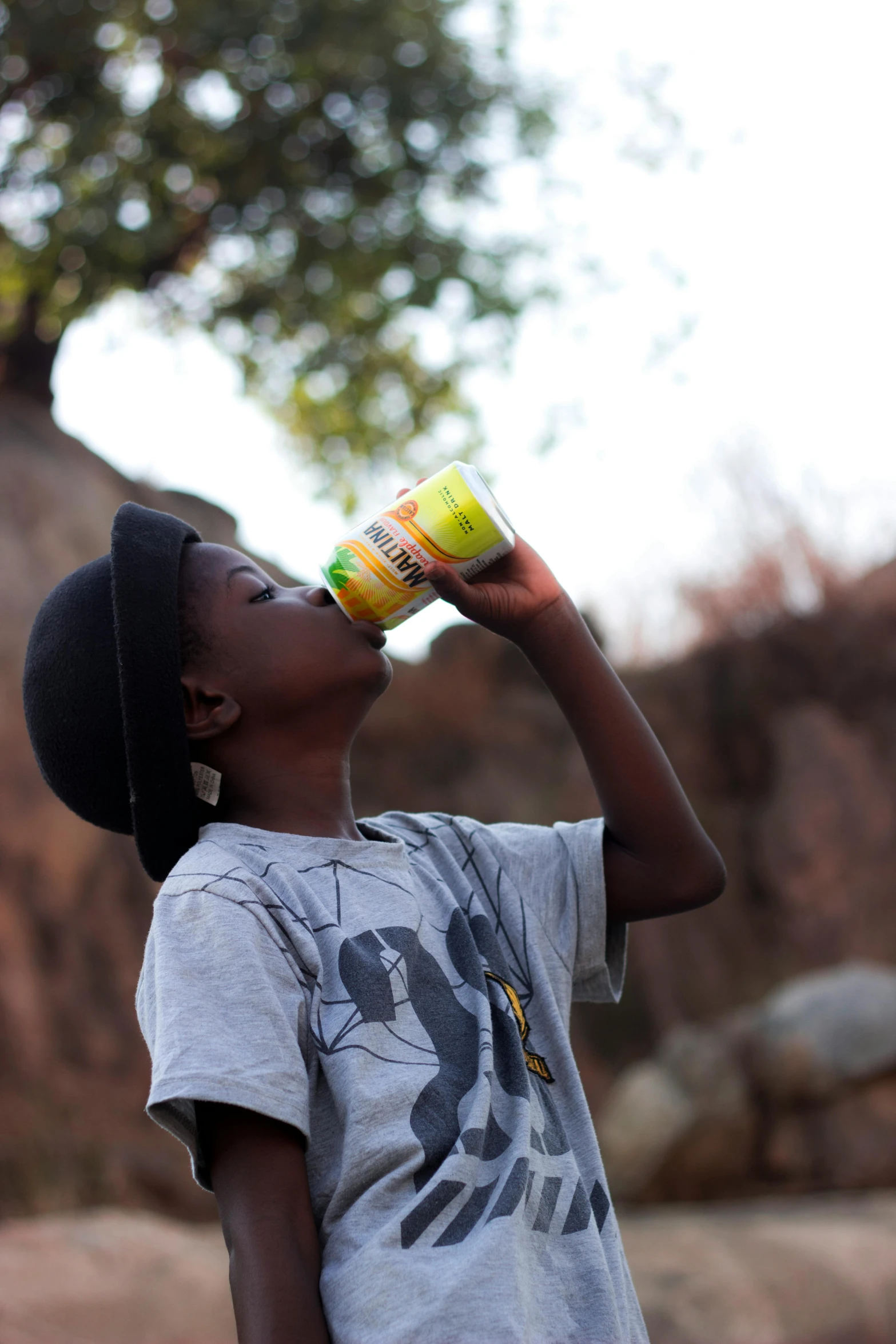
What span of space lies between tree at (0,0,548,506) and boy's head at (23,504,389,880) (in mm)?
4431

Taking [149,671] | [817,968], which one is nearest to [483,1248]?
[149,671]

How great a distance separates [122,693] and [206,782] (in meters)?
0.17

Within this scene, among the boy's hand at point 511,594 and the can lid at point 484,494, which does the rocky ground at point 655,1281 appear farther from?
the can lid at point 484,494

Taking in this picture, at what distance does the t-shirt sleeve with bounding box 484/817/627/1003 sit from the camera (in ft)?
4.57

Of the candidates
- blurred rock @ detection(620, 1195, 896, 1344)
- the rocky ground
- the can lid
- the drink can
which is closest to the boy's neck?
the drink can

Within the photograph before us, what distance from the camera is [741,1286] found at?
12.8ft

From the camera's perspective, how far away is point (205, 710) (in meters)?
1.35

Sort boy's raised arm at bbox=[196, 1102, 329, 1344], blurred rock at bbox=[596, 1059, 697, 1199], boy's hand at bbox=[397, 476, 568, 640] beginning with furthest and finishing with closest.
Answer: blurred rock at bbox=[596, 1059, 697, 1199], boy's hand at bbox=[397, 476, 568, 640], boy's raised arm at bbox=[196, 1102, 329, 1344]

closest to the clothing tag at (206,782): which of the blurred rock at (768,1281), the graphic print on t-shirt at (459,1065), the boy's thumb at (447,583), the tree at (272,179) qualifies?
the graphic print on t-shirt at (459,1065)

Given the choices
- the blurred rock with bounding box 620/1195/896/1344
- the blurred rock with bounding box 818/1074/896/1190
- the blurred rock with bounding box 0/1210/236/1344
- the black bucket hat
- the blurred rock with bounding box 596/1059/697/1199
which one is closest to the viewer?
the black bucket hat

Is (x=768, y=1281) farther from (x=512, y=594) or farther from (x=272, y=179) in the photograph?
(x=272, y=179)

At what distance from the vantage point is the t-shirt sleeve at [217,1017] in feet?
3.26

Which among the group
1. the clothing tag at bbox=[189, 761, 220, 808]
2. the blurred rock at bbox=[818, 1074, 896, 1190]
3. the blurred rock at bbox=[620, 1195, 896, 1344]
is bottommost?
the blurred rock at bbox=[818, 1074, 896, 1190]

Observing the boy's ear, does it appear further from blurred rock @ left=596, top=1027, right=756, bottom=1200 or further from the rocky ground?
blurred rock @ left=596, top=1027, right=756, bottom=1200
